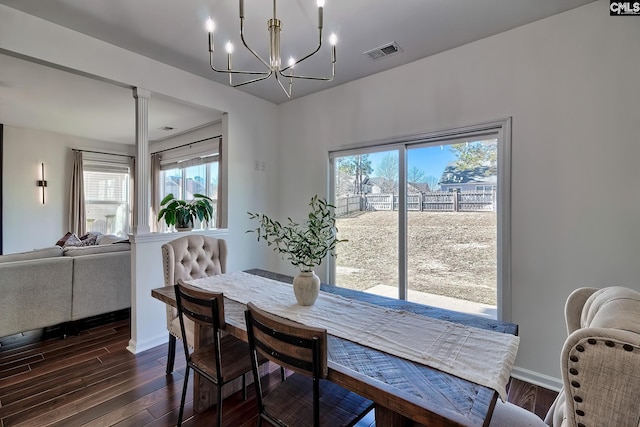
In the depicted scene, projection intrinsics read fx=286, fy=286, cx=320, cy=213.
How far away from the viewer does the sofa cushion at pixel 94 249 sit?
9.99 ft

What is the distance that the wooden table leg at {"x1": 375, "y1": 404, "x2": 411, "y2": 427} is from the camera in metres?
1.08

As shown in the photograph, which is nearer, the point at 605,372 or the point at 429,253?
the point at 605,372

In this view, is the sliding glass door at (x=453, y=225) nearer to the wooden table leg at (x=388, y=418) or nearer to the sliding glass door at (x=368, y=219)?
the sliding glass door at (x=368, y=219)

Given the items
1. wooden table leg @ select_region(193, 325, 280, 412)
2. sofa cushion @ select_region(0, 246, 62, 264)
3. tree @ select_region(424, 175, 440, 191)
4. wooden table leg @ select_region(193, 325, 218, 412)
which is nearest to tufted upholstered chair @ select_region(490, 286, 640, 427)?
wooden table leg @ select_region(193, 325, 280, 412)

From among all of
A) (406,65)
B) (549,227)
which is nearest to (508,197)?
(549,227)

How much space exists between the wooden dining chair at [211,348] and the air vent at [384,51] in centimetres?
248

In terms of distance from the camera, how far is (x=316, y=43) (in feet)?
8.32

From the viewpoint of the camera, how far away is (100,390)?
2.12 meters

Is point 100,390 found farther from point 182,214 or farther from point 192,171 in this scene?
point 192,171

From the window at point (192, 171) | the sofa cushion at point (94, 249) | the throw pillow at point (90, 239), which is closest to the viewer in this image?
the sofa cushion at point (94, 249)

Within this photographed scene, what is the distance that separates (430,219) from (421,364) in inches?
76.7

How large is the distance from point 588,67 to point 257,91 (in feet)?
10.5

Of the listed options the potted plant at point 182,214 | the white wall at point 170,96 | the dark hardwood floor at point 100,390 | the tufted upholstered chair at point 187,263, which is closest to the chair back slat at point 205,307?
the tufted upholstered chair at point 187,263

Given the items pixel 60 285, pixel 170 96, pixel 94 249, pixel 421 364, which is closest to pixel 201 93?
pixel 170 96
